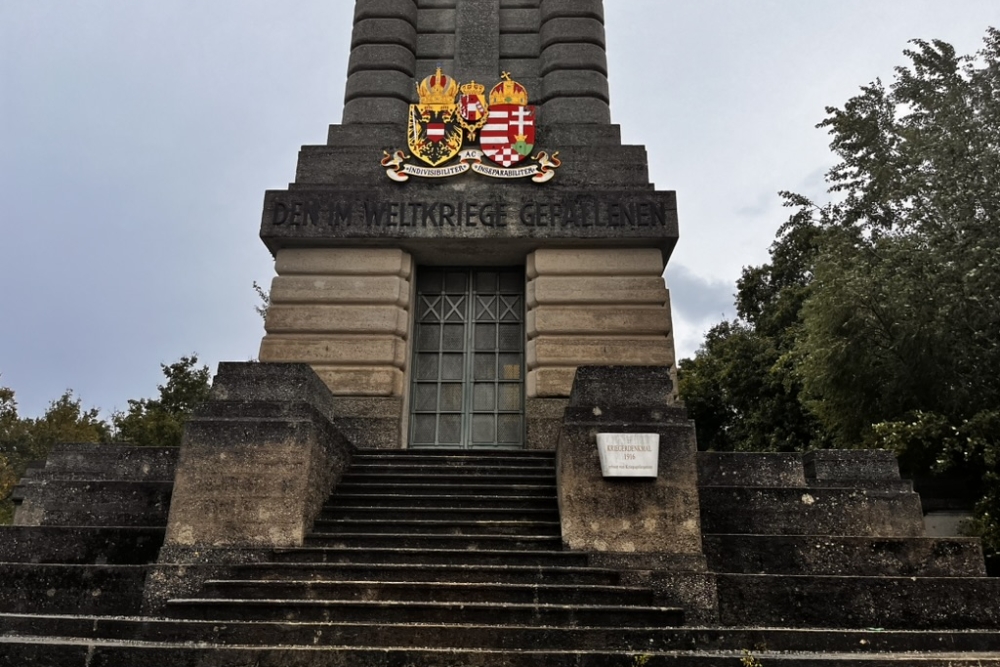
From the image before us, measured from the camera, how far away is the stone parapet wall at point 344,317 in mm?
12953

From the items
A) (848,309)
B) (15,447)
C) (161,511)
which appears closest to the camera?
(161,511)

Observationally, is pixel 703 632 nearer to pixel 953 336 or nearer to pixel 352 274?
pixel 352 274

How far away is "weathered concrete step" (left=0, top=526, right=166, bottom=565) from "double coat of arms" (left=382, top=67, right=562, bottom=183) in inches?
305

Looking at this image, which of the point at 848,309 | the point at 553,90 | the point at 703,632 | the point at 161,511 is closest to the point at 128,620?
the point at 161,511

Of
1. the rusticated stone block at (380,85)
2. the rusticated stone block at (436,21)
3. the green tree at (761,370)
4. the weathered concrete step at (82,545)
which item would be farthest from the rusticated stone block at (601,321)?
the green tree at (761,370)

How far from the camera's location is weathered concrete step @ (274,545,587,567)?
786cm

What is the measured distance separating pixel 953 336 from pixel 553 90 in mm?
8824

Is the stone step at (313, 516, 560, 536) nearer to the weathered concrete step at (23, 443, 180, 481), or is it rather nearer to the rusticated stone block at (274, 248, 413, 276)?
the weathered concrete step at (23, 443, 180, 481)

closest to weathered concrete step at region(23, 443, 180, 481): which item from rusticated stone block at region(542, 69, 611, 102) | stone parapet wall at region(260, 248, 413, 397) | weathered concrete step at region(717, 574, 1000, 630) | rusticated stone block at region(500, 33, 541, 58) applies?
stone parapet wall at region(260, 248, 413, 397)

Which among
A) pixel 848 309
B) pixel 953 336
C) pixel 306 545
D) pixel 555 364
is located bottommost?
pixel 306 545

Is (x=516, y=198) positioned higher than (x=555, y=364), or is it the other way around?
(x=516, y=198)

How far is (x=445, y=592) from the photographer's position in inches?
284

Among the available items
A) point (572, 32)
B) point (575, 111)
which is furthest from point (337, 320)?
point (572, 32)

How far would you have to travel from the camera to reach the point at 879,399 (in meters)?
16.0
